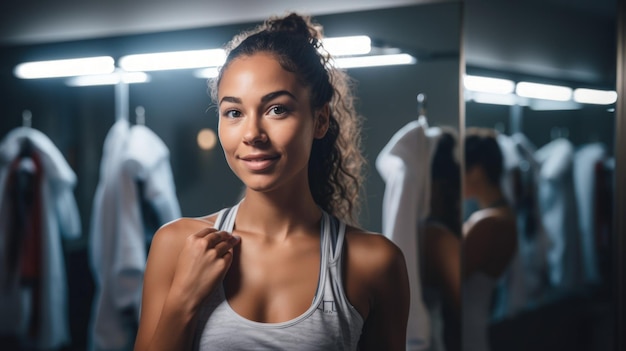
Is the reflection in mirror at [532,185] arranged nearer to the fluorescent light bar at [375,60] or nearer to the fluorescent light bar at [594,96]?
the fluorescent light bar at [594,96]

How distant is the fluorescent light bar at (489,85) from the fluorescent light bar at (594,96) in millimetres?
169

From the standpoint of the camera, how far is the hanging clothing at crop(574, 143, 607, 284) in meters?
1.72

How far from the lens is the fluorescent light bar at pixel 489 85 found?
5.82 ft

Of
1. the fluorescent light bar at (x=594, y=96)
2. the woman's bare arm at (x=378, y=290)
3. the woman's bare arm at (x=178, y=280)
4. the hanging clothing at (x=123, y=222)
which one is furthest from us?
the hanging clothing at (x=123, y=222)

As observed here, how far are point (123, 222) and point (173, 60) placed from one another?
54 centimetres

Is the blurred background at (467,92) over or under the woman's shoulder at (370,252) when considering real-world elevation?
over

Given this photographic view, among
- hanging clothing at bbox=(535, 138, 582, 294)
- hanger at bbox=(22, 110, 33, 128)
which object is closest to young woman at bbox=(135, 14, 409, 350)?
hanging clothing at bbox=(535, 138, 582, 294)

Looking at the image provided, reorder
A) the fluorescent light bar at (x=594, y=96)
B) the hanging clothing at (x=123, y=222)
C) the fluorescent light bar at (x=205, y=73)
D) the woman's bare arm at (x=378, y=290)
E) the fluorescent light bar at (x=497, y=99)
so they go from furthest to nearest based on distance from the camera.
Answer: the hanging clothing at (x=123, y=222) < the fluorescent light bar at (x=205, y=73) < the fluorescent light bar at (x=497, y=99) < the fluorescent light bar at (x=594, y=96) < the woman's bare arm at (x=378, y=290)

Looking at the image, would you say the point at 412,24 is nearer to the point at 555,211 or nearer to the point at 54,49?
the point at 555,211

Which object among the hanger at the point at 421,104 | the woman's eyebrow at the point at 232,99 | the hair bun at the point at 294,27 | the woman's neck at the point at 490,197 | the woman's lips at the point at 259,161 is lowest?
the woman's neck at the point at 490,197

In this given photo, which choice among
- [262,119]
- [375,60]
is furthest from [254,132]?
[375,60]

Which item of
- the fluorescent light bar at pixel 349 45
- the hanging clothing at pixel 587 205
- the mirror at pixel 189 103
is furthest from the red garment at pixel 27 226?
the hanging clothing at pixel 587 205

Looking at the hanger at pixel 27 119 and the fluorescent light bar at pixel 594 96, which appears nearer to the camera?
the fluorescent light bar at pixel 594 96

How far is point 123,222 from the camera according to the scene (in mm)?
2102
